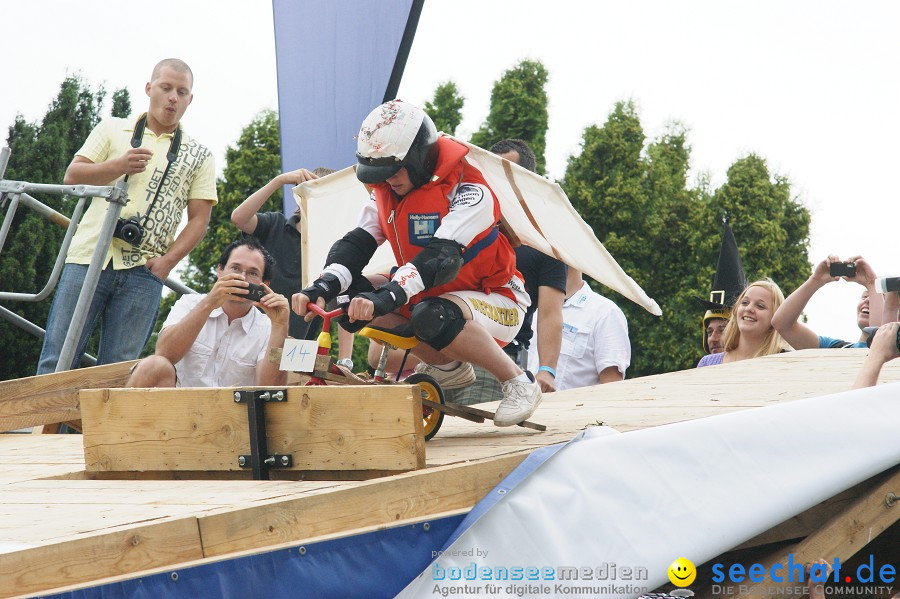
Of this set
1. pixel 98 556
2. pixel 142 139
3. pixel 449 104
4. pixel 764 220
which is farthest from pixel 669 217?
pixel 98 556

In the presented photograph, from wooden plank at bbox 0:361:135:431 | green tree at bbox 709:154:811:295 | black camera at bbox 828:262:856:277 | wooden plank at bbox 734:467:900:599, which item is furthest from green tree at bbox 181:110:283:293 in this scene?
wooden plank at bbox 734:467:900:599

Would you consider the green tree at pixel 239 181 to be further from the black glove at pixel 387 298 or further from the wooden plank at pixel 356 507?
the wooden plank at pixel 356 507

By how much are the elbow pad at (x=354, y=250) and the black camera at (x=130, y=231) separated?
5.10 ft

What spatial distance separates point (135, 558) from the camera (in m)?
2.56

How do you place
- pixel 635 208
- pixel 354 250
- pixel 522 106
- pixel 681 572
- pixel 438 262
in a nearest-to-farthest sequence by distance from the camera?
pixel 681 572 → pixel 438 262 → pixel 354 250 → pixel 522 106 → pixel 635 208

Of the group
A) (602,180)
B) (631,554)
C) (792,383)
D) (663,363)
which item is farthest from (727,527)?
(602,180)

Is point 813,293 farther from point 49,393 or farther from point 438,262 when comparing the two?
point 49,393

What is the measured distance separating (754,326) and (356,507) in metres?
4.18

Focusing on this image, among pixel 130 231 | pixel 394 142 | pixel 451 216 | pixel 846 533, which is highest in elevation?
pixel 394 142

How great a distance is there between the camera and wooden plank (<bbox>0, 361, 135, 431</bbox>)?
16.2 feet

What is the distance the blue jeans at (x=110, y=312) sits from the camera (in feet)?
16.8

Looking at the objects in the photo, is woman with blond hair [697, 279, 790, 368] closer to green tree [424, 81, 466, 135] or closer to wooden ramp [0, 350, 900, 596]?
wooden ramp [0, 350, 900, 596]

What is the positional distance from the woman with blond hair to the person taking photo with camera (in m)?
3.25

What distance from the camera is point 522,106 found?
53.6 feet
